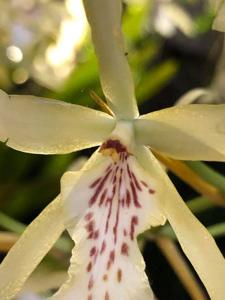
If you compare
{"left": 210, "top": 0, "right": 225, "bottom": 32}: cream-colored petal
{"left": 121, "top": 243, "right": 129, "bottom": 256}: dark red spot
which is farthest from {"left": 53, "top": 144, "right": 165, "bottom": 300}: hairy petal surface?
{"left": 210, "top": 0, "right": 225, "bottom": 32}: cream-colored petal

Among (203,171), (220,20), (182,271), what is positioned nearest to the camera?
(220,20)

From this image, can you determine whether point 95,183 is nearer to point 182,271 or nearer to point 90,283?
point 90,283

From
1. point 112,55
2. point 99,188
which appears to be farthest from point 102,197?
point 112,55

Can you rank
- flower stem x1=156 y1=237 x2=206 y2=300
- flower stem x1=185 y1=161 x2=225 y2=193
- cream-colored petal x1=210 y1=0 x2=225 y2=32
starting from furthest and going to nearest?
flower stem x1=156 y1=237 x2=206 y2=300 → flower stem x1=185 y1=161 x2=225 y2=193 → cream-colored petal x1=210 y1=0 x2=225 y2=32

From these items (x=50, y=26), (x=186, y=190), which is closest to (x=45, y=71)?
(x=50, y=26)

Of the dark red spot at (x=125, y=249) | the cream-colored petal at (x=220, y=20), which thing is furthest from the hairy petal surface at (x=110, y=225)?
the cream-colored petal at (x=220, y=20)

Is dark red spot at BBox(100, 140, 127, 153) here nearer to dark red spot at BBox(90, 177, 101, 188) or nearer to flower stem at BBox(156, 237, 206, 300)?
dark red spot at BBox(90, 177, 101, 188)
